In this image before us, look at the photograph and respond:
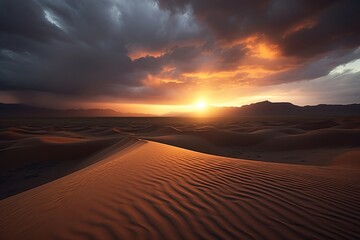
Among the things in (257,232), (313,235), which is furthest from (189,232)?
(313,235)

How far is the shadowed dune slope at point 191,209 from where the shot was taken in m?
2.13

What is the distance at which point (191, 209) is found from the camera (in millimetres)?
2551

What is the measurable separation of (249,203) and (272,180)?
1.31 m

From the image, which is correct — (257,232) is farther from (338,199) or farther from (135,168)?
A: (135,168)

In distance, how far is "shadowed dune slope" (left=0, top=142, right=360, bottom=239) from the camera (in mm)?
2133

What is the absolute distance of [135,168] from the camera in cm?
466

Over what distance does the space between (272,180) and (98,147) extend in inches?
457

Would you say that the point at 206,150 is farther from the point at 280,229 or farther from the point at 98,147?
the point at 280,229

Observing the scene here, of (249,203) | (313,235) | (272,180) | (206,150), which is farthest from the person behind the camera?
(206,150)

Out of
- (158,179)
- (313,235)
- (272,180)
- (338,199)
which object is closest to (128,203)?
(158,179)

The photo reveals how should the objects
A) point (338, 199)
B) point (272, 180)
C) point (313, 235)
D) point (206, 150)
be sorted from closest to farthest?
point (313, 235) < point (338, 199) < point (272, 180) < point (206, 150)

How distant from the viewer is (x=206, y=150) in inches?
545

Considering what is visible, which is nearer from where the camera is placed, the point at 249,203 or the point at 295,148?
the point at 249,203

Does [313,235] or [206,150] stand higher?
[313,235]
